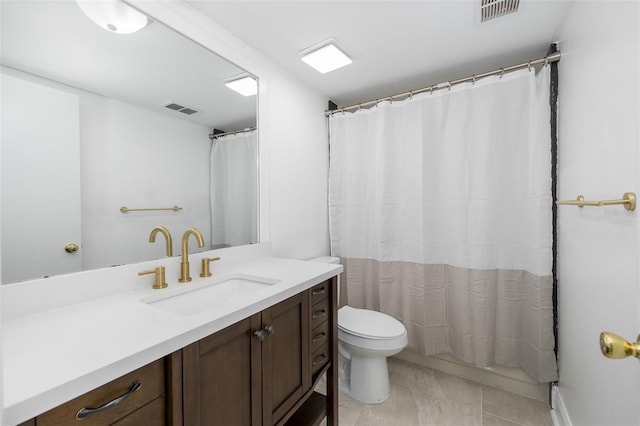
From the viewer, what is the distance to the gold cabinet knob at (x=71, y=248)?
107 centimetres

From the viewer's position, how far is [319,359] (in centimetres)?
146

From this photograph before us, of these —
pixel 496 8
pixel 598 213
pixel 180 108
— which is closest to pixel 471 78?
pixel 496 8

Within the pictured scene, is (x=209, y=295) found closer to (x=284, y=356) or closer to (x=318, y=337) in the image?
(x=284, y=356)

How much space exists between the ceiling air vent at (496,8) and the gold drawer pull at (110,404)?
2.07m

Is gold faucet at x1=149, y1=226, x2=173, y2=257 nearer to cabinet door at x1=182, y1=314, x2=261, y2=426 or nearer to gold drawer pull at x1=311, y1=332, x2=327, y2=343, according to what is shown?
cabinet door at x1=182, y1=314, x2=261, y2=426

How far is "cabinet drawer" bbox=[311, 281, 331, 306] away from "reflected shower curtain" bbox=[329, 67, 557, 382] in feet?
2.74

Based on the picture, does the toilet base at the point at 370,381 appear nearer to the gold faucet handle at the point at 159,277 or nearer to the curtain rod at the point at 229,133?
the gold faucet handle at the point at 159,277

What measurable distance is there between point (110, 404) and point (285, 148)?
1676 mm

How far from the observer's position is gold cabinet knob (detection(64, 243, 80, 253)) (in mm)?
1072

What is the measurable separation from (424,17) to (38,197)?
6.29 feet

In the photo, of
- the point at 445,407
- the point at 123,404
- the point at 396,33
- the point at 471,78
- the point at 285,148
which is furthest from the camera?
the point at 285,148

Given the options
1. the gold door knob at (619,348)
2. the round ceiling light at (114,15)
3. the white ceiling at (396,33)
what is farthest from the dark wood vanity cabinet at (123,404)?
the white ceiling at (396,33)

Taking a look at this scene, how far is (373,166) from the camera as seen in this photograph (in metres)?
2.29

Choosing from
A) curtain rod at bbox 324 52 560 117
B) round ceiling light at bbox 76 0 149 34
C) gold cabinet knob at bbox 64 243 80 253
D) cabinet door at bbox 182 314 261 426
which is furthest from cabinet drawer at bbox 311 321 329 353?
curtain rod at bbox 324 52 560 117
